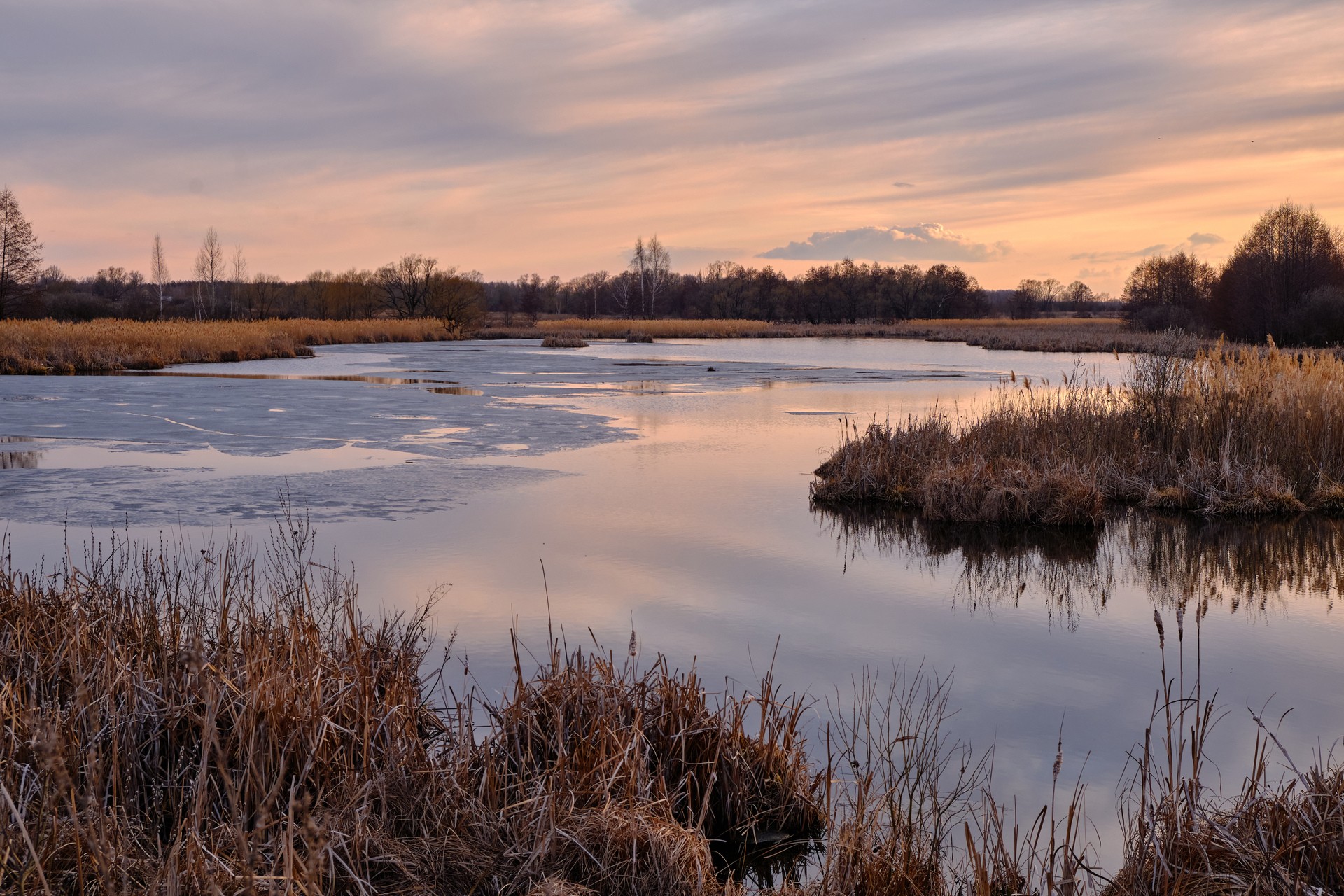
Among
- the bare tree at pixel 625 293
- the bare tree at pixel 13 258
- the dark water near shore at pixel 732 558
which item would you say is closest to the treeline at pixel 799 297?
the bare tree at pixel 625 293

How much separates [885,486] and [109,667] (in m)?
8.68

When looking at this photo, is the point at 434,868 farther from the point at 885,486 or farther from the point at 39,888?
the point at 885,486

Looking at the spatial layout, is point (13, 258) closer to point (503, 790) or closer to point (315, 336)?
point (315, 336)

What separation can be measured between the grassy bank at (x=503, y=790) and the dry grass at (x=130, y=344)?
27.4 meters

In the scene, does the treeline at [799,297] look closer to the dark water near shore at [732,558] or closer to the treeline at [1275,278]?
the treeline at [1275,278]

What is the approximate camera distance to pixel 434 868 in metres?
3.30

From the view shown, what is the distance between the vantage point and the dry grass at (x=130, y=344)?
28312mm

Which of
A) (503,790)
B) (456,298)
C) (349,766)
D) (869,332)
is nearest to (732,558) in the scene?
(503,790)

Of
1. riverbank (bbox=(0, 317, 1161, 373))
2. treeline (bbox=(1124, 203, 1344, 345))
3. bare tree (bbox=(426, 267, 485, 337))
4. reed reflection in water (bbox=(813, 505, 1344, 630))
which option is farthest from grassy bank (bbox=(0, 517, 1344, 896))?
bare tree (bbox=(426, 267, 485, 337))

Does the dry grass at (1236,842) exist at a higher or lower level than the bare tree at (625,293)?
lower

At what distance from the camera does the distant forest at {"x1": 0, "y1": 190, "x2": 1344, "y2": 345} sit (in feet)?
154

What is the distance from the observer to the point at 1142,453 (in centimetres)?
1178

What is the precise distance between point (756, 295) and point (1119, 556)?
94466mm

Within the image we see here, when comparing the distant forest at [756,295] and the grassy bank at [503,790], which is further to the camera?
the distant forest at [756,295]
